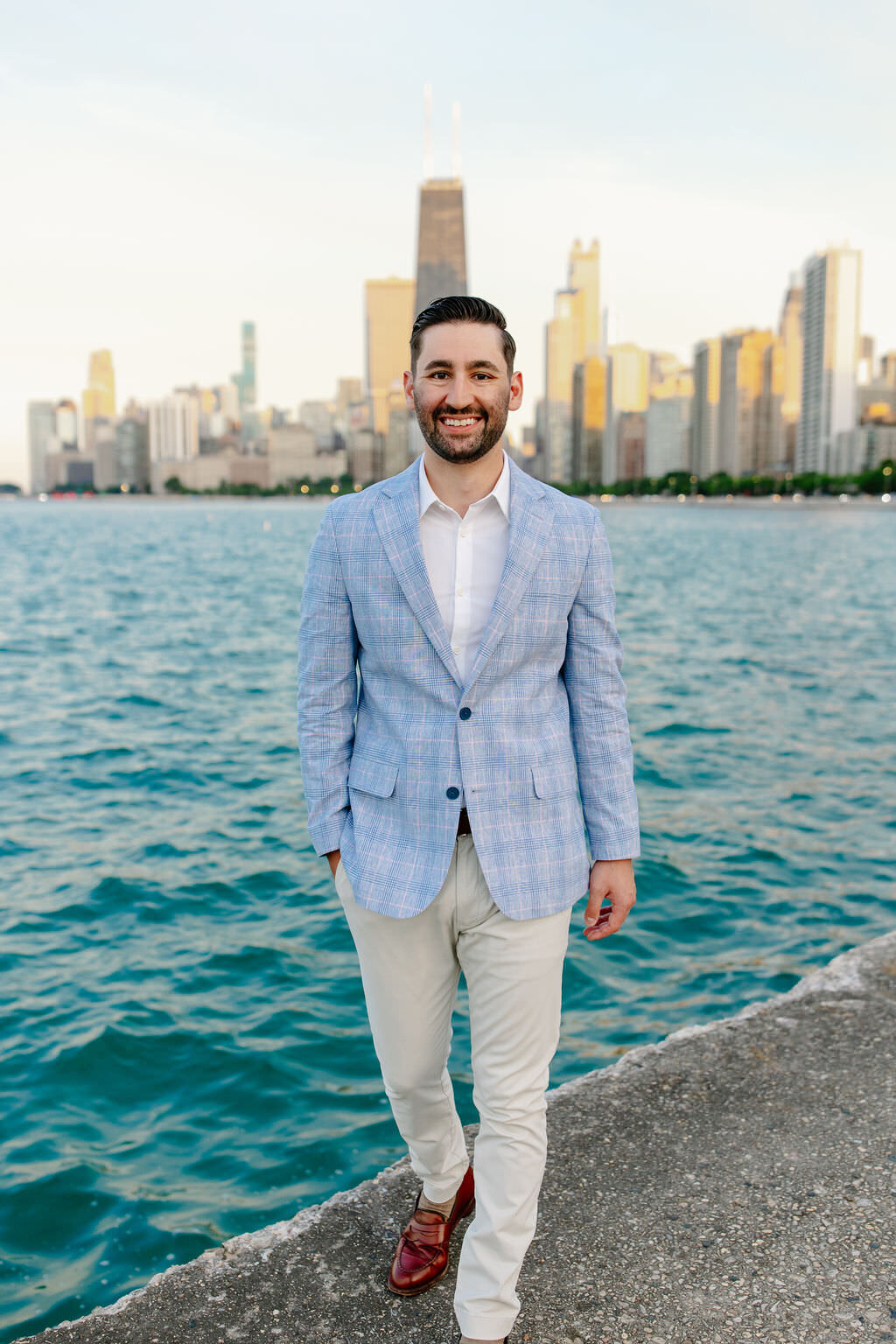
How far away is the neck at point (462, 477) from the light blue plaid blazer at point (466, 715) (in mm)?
53

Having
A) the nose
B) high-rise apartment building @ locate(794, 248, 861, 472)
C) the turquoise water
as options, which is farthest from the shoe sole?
high-rise apartment building @ locate(794, 248, 861, 472)

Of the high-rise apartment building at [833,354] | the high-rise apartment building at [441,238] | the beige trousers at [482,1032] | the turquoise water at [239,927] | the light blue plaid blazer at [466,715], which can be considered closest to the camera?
the beige trousers at [482,1032]

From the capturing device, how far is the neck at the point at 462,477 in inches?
109

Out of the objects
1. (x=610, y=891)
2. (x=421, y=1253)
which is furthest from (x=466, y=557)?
(x=421, y=1253)

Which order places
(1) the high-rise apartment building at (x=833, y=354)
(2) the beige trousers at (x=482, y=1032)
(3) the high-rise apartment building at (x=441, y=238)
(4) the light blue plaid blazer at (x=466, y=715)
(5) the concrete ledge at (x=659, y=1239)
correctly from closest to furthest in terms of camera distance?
1. (2) the beige trousers at (x=482, y=1032)
2. (4) the light blue plaid blazer at (x=466, y=715)
3. (5) the concrete ledge at (x=659, y=1239)
4. (1) the high-rise apartment building at (x=833, y=354)
5. (3) the high-rise apartment building at (x=441, y=238)

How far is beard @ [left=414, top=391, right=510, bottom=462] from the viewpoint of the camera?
2686 mm

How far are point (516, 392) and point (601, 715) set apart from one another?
2.83 feet

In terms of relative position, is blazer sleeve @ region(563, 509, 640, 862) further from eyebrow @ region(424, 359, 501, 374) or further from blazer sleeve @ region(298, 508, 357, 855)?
blazer sleeve @ region(298, 508, 357, 855)

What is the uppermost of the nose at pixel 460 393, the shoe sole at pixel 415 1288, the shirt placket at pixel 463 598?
the nose at pixel 460 393

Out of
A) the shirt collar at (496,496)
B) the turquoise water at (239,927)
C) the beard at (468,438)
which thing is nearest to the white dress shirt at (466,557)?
the shirt collar at (496,496)

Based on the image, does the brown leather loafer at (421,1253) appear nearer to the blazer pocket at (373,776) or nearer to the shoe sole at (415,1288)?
the shoe sole at (415,1288)

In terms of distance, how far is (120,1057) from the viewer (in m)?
6.16

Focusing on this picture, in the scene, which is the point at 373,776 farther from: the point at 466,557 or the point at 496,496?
the point at 496,496

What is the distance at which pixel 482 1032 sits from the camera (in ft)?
9.02
